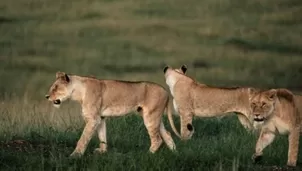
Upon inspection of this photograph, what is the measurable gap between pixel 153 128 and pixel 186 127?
1.87 metres

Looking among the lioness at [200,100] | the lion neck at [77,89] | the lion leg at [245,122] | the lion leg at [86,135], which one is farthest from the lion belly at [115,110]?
the lion leg at [245,122]

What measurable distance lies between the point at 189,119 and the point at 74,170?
11.5ft

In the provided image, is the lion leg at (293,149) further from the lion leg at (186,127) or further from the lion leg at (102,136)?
the lion leg at (186,127)

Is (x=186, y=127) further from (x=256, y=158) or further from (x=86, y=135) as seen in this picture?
(x=86, y=135)

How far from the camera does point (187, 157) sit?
7293 millimetres

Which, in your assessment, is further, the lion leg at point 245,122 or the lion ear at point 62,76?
the lion leg at point 245,122

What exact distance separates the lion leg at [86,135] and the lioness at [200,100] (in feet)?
6.27

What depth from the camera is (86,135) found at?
25.7 ft

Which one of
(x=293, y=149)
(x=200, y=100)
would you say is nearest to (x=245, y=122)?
(x=200, y=100)

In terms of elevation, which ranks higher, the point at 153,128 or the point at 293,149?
the point at 153,128

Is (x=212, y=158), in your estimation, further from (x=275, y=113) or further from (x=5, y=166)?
(x=5, y=166)

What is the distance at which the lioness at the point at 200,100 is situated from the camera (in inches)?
387

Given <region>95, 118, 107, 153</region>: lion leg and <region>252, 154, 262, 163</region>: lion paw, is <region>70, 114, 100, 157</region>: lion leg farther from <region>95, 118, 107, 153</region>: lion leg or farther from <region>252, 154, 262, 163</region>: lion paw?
<region>252, 154, 262, 163</region>: lion paw

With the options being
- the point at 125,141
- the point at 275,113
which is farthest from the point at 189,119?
the point at 275,113
